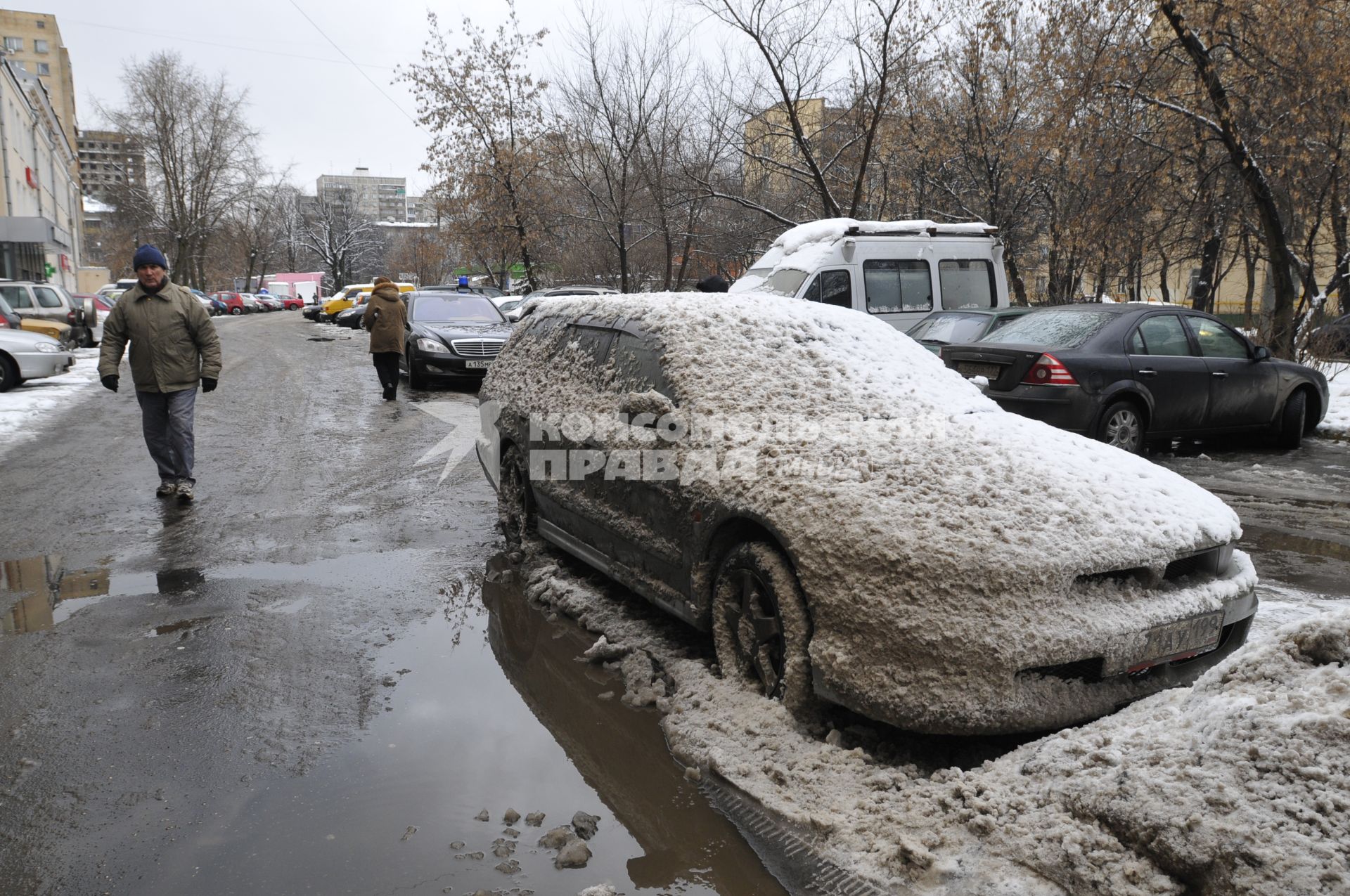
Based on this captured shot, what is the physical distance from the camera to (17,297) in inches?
797

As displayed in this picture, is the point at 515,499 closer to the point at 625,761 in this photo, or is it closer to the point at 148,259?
the point at 625,761

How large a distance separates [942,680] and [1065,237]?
16993 millimetres

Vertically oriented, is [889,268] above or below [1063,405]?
above

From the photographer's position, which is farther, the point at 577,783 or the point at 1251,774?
the point at 577,783

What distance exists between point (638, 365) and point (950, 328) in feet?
24.9

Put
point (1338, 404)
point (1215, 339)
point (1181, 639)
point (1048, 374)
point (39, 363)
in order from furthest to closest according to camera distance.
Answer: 1. point (39, 363)
2. point (1338, 404)
3. point (1215, 339)
4. point (1048, 374)
5. point (1181, 639)

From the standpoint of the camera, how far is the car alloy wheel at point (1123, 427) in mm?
8680

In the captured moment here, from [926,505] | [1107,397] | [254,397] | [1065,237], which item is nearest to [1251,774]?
[926,505]

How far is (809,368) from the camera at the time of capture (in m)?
4.44

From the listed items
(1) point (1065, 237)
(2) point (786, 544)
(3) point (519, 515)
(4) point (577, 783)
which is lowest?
(4) point (577, 783)

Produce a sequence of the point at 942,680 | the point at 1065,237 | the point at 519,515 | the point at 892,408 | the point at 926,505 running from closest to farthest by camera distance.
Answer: the point at 942,680, the point at 926,505, the point at 892,408, the point at 519,515, the point at 1065,237

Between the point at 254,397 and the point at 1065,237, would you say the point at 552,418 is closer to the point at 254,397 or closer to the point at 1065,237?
the point at 254,397

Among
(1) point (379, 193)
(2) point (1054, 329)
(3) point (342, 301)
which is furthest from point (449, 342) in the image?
(1) point (379, 193)

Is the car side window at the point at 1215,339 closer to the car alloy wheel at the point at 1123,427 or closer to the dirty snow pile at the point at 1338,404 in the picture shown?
the car alloy wheel at the point at 1123,427
